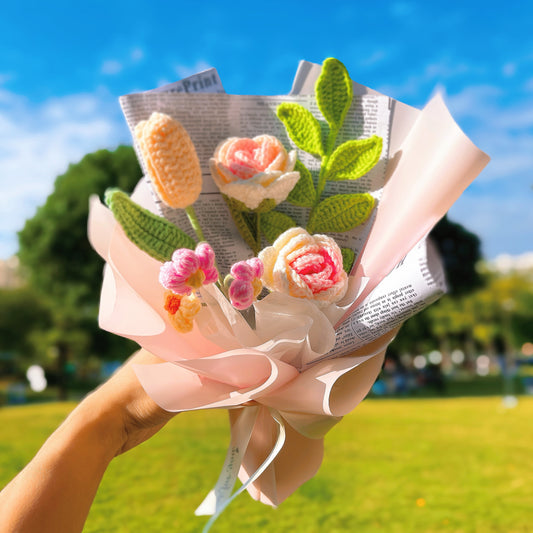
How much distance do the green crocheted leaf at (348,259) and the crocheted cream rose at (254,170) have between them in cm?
18

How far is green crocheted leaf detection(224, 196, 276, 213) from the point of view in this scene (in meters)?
1.13

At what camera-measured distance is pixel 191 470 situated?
3.17 meters

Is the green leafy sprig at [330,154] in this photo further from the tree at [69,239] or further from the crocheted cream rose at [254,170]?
the tree at [69,239]

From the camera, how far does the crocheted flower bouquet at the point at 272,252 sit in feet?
3.17

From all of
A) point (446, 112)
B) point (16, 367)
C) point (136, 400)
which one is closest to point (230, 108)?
point (446, 112)

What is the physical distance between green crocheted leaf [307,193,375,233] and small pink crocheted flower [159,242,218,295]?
0.32 metres

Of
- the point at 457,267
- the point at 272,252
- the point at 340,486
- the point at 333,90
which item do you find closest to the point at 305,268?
the point at 272,252

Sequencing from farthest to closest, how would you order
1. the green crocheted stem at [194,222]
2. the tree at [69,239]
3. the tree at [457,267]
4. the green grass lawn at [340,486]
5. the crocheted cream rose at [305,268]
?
the tree at [69,239], the tree at [457,267], the green grass lawn at [340,486], the green crocheted stem at [194,222], the crocheted cream rose at [305,268]

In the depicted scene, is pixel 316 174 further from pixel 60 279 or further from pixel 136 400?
pixel 60 279

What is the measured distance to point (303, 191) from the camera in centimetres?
117

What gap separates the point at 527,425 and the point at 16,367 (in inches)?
938

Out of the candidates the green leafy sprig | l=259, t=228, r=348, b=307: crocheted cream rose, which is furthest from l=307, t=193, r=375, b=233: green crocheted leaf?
l=259, t=228, r=348, b=307: crocheted cream rose

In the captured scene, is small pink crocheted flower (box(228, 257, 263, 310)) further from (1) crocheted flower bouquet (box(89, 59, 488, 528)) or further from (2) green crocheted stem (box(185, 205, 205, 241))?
(2) green crocheted stem (box(185, 205, 205, 241))

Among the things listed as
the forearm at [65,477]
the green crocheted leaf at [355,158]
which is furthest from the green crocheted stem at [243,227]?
the forearm at [65,477]
